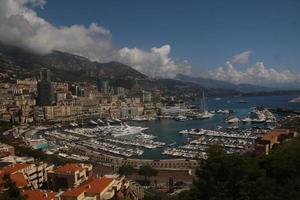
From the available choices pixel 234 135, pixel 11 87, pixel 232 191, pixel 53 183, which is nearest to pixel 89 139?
pixel 234 135

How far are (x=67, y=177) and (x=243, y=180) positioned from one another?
869 centimetres

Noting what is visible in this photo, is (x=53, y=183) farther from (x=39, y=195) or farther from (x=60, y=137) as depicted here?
(x=60, y=137)

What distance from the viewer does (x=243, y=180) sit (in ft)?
34.5

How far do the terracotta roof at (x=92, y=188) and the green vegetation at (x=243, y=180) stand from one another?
3.99 metres

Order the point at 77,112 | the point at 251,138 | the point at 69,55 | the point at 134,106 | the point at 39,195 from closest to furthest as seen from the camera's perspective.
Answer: the point at 39,195
the point at 251,138
the point at 77,112
the point at 134,106
the point at 69,55

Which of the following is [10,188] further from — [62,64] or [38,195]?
[62,64]

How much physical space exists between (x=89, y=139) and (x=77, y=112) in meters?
24.4

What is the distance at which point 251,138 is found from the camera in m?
35.9

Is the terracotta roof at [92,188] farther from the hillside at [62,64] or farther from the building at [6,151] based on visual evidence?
the hillside at [62,64]

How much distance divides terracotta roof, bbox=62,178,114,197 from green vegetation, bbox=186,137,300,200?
13.1 ft

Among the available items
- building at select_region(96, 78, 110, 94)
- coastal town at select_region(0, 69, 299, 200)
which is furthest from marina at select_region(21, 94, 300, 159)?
building at select_region(96, 78, 110, 94)

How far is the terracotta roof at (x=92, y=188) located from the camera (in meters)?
13.6

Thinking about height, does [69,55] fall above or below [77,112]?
above

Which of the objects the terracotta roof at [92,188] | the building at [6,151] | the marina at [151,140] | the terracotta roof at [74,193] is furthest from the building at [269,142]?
the building at [6,151]
